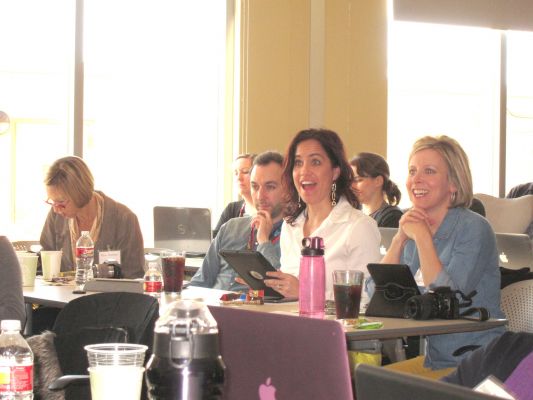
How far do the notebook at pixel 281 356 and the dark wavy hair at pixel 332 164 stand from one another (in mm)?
2419

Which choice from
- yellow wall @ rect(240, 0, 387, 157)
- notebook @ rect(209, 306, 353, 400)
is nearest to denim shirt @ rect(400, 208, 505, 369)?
notebook @ rect(209, 306, 353, 400)

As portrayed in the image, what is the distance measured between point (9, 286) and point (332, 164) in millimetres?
1520

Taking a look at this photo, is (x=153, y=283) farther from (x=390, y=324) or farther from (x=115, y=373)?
(x=115, y=373)

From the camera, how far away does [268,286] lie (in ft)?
11.5

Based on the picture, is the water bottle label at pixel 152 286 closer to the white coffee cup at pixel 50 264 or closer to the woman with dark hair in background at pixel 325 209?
the woman with dark hair in background at pixel 325 209

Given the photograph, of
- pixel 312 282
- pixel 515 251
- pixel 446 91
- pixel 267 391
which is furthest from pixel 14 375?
pixel 446 91

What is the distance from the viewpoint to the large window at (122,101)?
23.1 feet

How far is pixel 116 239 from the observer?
4824 mm

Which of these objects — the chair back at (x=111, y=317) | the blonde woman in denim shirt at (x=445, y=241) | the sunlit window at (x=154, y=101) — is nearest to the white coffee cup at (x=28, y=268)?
the chair back at (x=111, y=317)

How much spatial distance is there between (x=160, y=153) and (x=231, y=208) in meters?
1.39

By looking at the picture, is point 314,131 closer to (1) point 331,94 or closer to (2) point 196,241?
(2) point 196,241

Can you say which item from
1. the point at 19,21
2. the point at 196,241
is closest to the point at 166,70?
the point at 19,21

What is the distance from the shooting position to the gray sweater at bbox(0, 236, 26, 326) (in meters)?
3.06

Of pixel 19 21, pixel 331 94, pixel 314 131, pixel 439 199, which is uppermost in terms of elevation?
pixel 19 21
